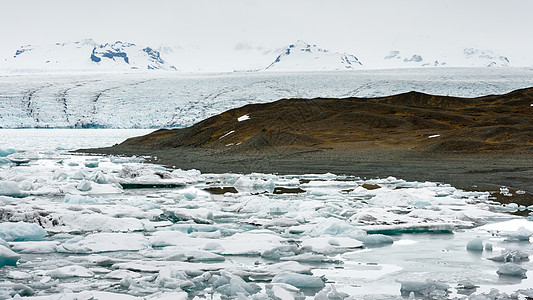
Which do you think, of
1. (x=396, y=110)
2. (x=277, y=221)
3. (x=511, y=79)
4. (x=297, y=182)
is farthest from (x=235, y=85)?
(x=277, y=221)

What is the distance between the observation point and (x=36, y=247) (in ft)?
27.6

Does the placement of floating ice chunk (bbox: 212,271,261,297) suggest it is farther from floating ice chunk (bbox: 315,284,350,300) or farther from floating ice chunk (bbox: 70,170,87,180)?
floating ice chunk (bbox: 70,170,87,180)

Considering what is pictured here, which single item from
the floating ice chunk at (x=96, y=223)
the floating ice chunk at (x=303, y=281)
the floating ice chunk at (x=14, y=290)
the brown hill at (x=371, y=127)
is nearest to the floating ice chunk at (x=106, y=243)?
the floating ice chunk at (x=96, y=223)

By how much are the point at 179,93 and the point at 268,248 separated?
213ft

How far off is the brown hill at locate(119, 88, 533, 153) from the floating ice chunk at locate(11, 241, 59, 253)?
78.0ft

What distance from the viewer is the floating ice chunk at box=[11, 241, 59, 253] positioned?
27.3ft

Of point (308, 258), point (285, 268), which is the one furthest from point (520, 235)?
point (285, 268)

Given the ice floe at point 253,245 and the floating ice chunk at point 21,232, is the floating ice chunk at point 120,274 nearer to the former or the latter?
the ice floe at point 253,245

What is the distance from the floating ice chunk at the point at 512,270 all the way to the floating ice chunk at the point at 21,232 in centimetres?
659

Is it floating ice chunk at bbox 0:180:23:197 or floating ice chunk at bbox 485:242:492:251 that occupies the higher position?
floating ice chunk at bbox 485:242:492:251

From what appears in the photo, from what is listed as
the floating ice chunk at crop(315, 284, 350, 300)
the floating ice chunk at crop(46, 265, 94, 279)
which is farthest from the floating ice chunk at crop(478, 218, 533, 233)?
the floating ice chunk at crop(46, 265, 94, 279)

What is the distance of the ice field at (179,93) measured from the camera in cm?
6656

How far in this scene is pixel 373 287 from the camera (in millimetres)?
6504

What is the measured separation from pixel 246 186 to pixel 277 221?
21.7 feet
